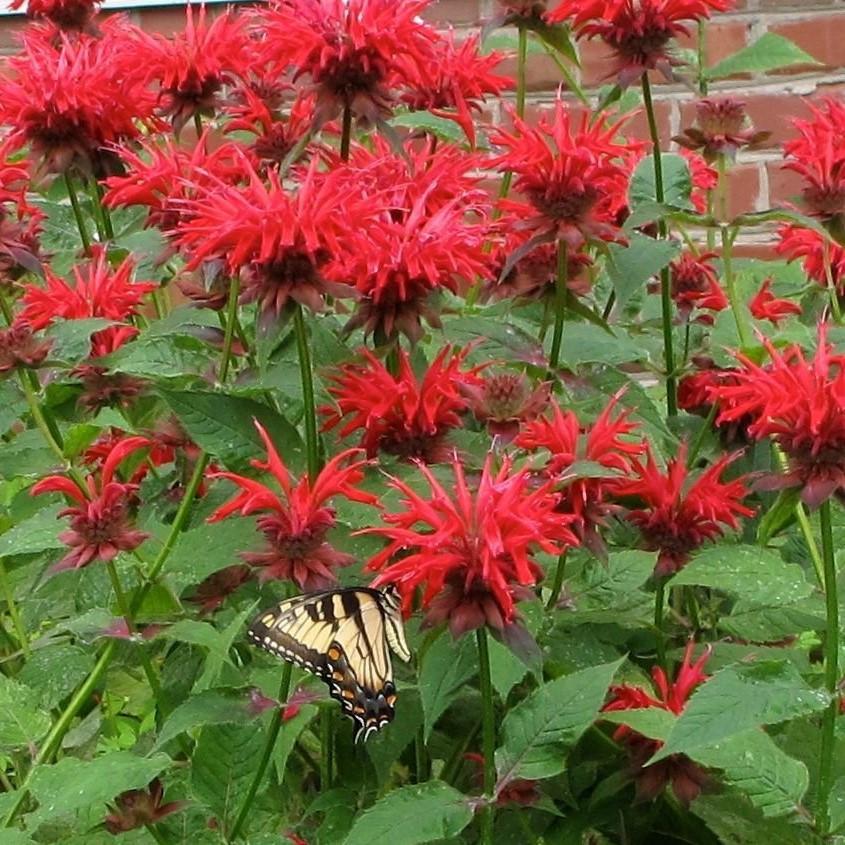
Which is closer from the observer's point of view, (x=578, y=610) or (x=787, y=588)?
(x=787, y=588)

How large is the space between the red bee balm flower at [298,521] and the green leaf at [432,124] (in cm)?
38

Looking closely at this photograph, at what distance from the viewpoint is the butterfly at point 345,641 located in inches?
27.4

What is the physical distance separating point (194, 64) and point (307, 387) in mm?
406

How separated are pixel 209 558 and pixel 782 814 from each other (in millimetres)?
348

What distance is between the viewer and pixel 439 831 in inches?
26.4

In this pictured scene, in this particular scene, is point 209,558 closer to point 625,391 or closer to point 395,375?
point 395,375

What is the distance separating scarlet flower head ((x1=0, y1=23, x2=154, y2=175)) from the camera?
101cm

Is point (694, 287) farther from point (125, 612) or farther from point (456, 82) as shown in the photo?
point (125, 612)

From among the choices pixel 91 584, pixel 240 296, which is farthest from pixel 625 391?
pixel 91 584

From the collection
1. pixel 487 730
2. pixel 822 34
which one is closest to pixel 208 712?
pixel 487 730

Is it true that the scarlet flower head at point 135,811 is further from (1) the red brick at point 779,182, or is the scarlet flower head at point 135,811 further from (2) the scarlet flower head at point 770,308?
(1) the red brick at point 779,182

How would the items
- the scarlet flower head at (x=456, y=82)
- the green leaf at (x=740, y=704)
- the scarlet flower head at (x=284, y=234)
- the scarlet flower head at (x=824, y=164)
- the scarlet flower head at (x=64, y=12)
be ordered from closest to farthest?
1. the green leaf at (x=740, y=704)
2. the scarlet flower head at (x=284, y=234)
3. the scarlet flower head at (x=824, y=164)
4. the scarlet flower head at (x=456, y=82)
5. the scarlet flower head at (x=64, y=12)

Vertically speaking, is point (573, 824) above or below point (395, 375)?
below

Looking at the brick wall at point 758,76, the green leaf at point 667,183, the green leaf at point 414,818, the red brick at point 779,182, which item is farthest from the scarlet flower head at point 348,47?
the red brick at point 779,182
